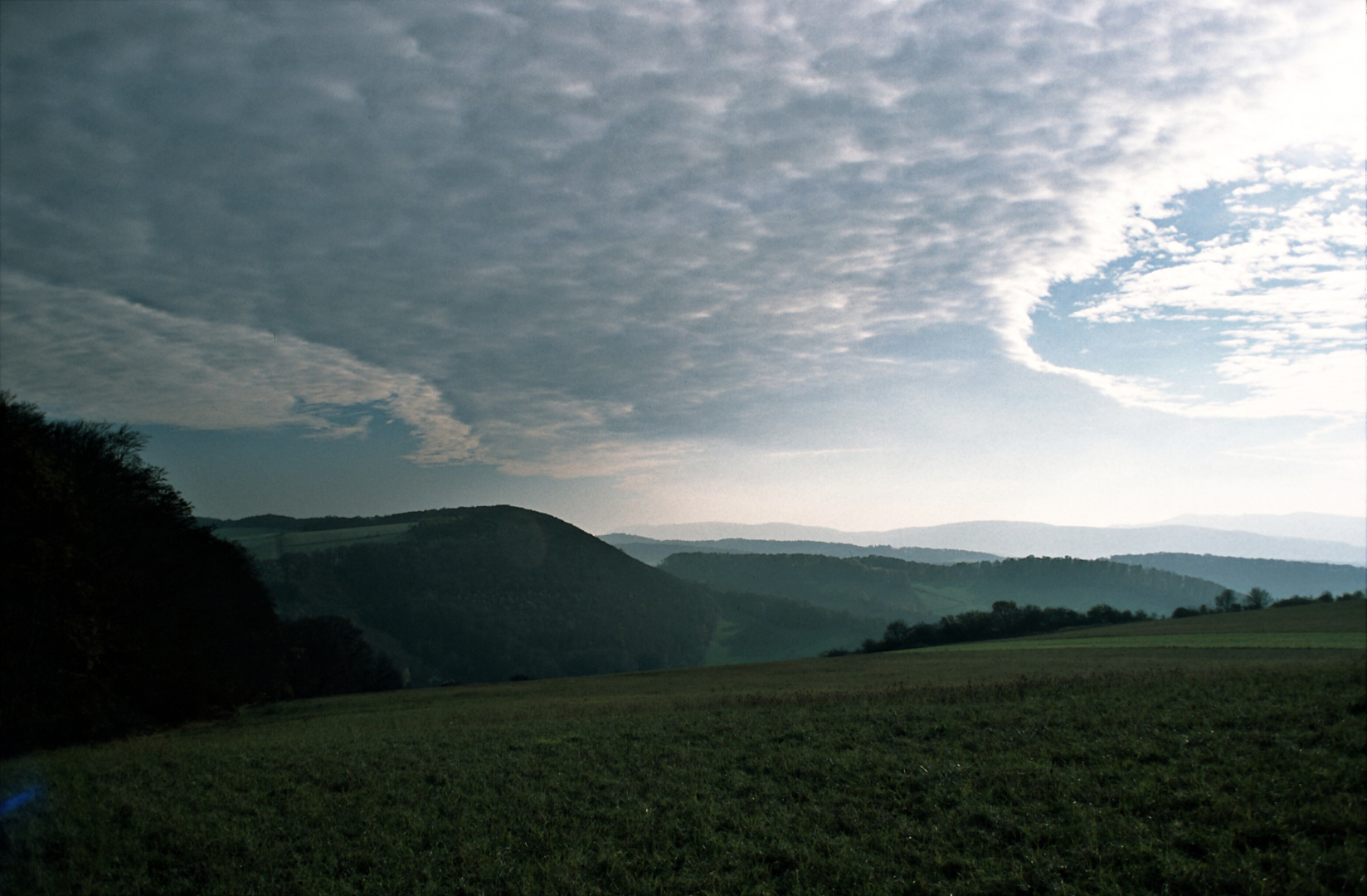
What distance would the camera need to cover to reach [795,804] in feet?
35.6

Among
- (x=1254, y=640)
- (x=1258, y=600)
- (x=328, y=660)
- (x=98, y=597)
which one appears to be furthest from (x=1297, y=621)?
(x=328, y=660)

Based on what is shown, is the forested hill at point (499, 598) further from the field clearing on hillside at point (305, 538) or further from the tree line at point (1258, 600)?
the tree line at point (1258, 600)

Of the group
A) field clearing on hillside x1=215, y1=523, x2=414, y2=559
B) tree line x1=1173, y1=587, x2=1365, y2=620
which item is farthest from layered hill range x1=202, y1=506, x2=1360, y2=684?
tree line x1=1173, y1=587, x2=1365, y2=620

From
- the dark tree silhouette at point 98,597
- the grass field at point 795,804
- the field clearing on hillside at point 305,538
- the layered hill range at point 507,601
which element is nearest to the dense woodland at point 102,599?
the dark tree silhouette at point 98,597

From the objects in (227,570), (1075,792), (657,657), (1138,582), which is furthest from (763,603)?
(1075,792)

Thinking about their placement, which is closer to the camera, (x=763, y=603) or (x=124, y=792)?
(x=124, y=792)

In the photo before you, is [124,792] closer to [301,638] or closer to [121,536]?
[121,536]

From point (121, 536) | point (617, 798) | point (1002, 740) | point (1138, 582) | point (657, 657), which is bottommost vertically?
point (657, 657)

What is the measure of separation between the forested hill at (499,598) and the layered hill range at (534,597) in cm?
40

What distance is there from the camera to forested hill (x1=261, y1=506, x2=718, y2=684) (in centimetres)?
12925

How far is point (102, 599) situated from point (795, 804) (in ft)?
100

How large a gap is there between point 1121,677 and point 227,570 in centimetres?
5451

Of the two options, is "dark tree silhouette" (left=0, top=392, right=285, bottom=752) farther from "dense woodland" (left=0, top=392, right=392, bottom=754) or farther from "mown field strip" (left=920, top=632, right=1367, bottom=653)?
"mown field strip" (left=920, top=632, right=1367, bottom=653)

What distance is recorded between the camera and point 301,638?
2547 inches
